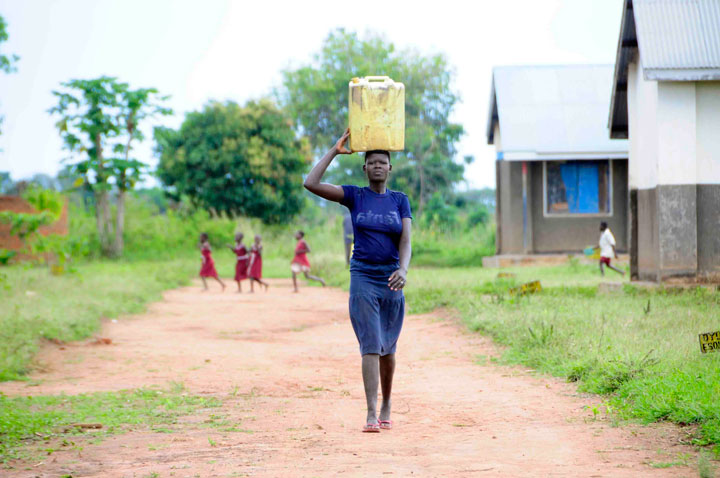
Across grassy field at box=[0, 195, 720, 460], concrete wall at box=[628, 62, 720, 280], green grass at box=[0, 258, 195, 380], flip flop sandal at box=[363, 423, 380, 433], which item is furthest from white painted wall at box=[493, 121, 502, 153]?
flip flop sandal at box=[363, 423, 380, 433]

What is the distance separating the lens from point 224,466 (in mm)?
5016

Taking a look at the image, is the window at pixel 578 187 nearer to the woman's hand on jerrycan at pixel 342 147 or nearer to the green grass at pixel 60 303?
the green grass at pixel 60 303

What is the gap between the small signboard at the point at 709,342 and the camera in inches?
264

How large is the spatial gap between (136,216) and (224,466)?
28.9 m

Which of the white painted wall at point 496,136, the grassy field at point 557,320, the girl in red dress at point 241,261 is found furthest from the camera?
the white painted wall at point 496,136

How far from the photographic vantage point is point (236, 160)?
37500mm

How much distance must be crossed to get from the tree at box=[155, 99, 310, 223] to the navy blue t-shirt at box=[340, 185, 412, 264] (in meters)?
31.2

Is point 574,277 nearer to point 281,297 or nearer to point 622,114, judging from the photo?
point 622,114

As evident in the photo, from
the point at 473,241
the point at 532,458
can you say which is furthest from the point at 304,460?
the point at 473,241

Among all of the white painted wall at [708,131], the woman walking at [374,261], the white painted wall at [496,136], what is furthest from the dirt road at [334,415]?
the white painted wall at [496,136]

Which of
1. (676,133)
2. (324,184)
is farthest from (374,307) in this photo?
(676,133)

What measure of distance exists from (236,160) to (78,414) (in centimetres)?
3114

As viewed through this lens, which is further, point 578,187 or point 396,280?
point 578,187

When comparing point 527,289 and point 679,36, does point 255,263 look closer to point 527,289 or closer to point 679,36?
point 527,289
